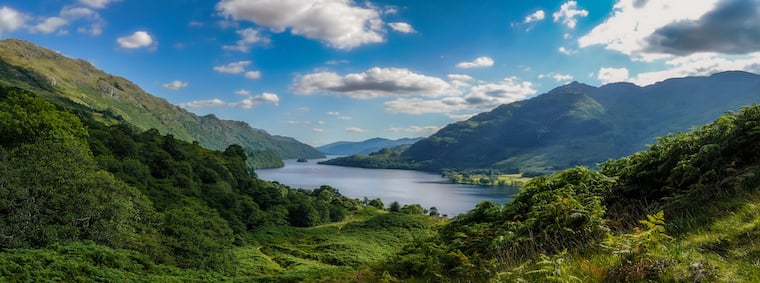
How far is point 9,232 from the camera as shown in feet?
96.5

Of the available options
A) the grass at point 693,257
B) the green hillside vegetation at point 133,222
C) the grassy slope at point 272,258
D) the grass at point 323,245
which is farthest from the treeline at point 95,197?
the grass at point 693,257

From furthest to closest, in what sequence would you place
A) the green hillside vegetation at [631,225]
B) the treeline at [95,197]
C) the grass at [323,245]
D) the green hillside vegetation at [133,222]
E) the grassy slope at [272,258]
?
1. the grass at [323,245]
2. the treeline at [95,197]
3. the green hillside vegetation at [133,222]
4. the grassy slope at [272,258]
5. the green hillside vegetation at [631,225]

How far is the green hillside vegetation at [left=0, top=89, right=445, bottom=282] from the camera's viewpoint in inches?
920

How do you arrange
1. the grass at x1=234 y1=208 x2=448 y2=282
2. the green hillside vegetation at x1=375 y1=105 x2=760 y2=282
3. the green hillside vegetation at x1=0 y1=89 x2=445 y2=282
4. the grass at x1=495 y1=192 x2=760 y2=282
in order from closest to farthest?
the grass at x1=495 y1=192 x2=760 y2=282
the green hillside vegetation at x1=375 y1=105 x2=760 y2=282
the green hillside vegetation at x1=0 y1=89 x2=445 y2=282
the grass at x1=234 y1=208 x2=448 y2=282

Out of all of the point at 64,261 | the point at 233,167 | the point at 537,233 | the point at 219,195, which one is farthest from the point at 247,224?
the point at 537,233

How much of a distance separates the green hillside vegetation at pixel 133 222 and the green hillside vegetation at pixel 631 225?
3.38 m

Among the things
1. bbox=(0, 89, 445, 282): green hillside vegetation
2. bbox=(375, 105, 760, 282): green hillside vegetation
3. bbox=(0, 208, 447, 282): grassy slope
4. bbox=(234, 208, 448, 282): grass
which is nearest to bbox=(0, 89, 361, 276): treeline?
bbox=(0, 89, 445, 282): green hillside vegetation

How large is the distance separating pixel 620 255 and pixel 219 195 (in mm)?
100704

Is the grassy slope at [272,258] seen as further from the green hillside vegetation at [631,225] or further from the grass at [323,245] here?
the green hillside vegetation at [631,225]

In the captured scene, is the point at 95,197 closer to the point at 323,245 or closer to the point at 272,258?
the point at 272,258

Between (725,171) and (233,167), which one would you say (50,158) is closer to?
(725,171)

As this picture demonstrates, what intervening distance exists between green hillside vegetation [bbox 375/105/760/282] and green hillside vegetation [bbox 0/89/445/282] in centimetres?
338

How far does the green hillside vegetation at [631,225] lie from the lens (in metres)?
6.14

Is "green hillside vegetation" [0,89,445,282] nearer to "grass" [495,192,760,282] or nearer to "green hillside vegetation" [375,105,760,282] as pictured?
"green hillside vegetation" [375,105,760,282]
